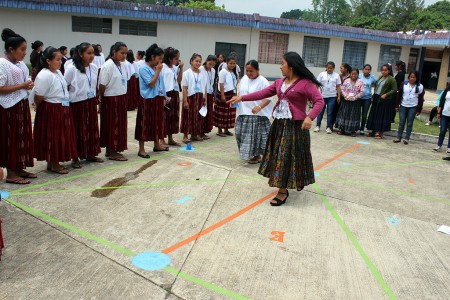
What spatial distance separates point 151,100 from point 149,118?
300 millimetres

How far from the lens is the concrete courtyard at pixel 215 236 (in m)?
3.12

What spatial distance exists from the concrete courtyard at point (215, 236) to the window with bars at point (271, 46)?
55.5 ft

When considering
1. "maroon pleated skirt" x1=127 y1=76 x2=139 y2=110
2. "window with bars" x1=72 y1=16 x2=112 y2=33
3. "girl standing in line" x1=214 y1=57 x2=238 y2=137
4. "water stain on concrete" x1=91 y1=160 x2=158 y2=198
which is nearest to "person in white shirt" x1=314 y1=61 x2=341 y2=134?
"girl standing in line" x1=214 y1=57 x2=238 y2=137

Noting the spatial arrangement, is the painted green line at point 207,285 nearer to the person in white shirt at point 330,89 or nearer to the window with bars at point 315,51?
the person in white shirt at point 330,89

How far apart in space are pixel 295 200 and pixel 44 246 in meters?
2.97

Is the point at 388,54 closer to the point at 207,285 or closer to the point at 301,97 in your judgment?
the point at 301,97

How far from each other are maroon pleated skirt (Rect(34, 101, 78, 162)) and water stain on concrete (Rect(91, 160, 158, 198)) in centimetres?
76

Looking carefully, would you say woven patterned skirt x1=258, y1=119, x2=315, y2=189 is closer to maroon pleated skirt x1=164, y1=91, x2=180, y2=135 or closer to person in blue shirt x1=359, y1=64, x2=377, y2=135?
maroon pleated skirt x1=164, y1=91, x2=180, y2=135

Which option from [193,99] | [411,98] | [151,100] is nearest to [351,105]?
[411,98]

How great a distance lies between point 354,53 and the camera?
24.1m

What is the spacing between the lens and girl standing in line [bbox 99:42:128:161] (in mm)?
5809

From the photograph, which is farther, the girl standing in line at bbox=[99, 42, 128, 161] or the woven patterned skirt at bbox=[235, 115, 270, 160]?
the woven patterned skirt at bbox=[235, 115, 270, 160]

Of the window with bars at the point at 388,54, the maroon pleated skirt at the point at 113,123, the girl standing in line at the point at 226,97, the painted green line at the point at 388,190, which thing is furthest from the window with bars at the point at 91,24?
the window with bars at the point at 388,54

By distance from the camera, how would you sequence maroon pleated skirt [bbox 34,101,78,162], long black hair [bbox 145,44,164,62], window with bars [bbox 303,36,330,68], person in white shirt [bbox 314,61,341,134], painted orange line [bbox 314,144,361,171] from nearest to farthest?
maroon pleated skirt [bbox 34,101,78,162] < long black hair [bbox 145,44,164,62] < painted orange line [bbox 314,144,361,171] < person in white shirt [bbox 314,61,341,134] < window with bars [bbox 303,36,330,68]
